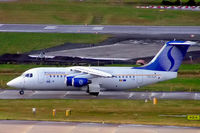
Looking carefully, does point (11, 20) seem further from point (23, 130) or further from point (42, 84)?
point (23, 130)

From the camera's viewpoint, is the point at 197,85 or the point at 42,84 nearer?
the point at 42,84

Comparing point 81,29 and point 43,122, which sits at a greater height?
point 81,29

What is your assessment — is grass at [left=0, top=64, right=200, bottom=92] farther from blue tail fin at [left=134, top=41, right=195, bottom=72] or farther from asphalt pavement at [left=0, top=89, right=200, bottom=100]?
blue tail fin at [left=134, top=41, right=195, bottom=72]

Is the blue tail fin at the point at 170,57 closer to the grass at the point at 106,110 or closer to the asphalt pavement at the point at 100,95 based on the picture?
the asphalt pavement at the point at 100,95

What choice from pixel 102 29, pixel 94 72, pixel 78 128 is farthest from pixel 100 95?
pixel 102 29

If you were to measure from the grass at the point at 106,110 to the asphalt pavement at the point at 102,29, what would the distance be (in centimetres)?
4225

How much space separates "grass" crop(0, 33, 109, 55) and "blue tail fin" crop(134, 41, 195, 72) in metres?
32.3

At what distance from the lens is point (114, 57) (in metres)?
79.9

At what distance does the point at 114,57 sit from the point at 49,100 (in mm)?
25379

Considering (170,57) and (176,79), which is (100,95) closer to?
(170,57)

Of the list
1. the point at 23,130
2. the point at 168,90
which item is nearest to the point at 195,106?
the point at 168,90

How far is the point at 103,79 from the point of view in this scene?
57.8m

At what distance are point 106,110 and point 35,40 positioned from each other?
138 ft

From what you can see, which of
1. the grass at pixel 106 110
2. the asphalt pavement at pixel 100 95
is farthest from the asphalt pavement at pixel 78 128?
the asphalt pavement at pixel 100 95
